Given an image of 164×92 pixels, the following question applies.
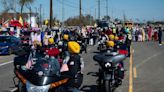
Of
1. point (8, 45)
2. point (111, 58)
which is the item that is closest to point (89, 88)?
point (111, 58)

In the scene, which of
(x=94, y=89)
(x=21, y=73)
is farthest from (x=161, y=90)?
(x=21, y=73)

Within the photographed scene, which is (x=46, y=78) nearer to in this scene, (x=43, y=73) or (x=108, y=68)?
(x=43, y=73)

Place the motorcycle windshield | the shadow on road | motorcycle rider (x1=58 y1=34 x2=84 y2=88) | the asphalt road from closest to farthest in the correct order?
the motorcycle windshield → motorcycle rider (x1=58 y1=34 x2=84 y2=88) → the shadow on road → the asphalt road

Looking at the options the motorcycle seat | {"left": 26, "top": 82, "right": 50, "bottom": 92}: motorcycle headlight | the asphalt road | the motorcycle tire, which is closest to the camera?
{"left": 26, "top": 82, "right": 50, "bottom": 92}: motorcycle headlight

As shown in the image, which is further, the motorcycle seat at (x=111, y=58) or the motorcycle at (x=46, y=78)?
the motorcycle seat at (x=111, y=58)

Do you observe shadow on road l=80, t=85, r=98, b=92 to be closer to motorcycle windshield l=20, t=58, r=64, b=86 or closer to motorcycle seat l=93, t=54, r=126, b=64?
motorcycle seat l=93, t=54, r=126, b=64

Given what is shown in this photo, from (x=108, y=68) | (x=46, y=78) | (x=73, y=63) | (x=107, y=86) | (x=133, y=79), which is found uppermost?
(x=73, y=63)

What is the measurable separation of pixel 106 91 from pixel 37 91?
3.57 metres

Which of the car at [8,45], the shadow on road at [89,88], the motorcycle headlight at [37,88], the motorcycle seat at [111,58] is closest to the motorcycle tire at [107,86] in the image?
the motorcycle seat at [111,58]

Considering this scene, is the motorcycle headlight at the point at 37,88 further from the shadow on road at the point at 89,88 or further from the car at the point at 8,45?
the car at the point at 8,45

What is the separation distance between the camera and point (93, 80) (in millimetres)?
14492

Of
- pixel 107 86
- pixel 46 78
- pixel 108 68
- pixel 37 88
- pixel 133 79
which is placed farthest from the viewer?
pixel 133 79

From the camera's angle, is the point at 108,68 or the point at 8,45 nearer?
the point at 108,68

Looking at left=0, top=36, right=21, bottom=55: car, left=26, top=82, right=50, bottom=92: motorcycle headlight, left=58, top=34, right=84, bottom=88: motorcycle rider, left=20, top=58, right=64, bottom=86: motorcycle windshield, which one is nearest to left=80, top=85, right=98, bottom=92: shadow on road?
left=58, top=34, right=84, bottom=88: motorcycle rider
